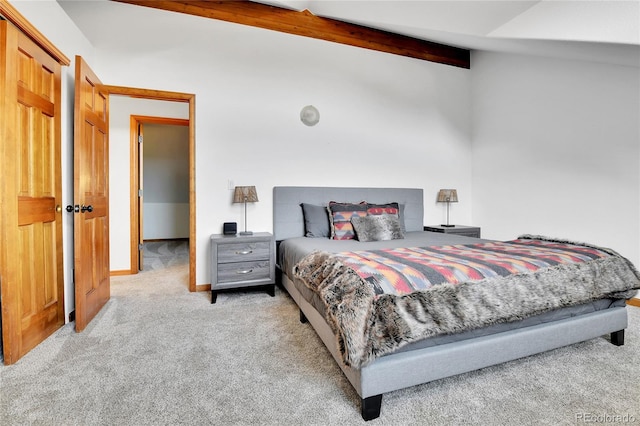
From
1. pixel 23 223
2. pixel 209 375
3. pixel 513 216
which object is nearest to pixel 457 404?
pixel 209 375

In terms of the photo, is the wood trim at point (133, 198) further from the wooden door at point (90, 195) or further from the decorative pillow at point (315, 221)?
the decorative pillow at point (315, 221)

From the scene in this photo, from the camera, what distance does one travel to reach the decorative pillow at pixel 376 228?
126 inches

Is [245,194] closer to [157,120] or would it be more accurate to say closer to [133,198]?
[133,198]

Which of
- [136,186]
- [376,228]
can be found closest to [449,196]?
[376,228]

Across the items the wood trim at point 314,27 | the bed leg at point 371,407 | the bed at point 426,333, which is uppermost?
the wood trim at point 314,27

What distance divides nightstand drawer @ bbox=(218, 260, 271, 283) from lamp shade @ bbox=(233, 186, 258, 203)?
65 centimetres

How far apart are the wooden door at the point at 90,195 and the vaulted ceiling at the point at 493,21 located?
36.5 inches

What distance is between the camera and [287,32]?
3.65 metres

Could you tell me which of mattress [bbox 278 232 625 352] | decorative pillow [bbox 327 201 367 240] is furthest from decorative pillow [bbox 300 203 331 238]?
mattress [bbox 278 232 625 352]

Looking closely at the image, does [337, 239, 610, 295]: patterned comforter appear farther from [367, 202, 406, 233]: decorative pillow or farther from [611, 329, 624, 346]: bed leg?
[367, 202, 406, 233]: decorative pillow

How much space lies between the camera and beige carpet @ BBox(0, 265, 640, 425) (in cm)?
144

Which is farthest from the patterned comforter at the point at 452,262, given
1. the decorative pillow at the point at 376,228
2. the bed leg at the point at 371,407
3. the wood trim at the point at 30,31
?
the wood trim at the point at 30,31

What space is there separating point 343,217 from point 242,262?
1164 mm

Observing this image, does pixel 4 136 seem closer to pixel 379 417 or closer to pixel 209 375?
pixel 209 375
